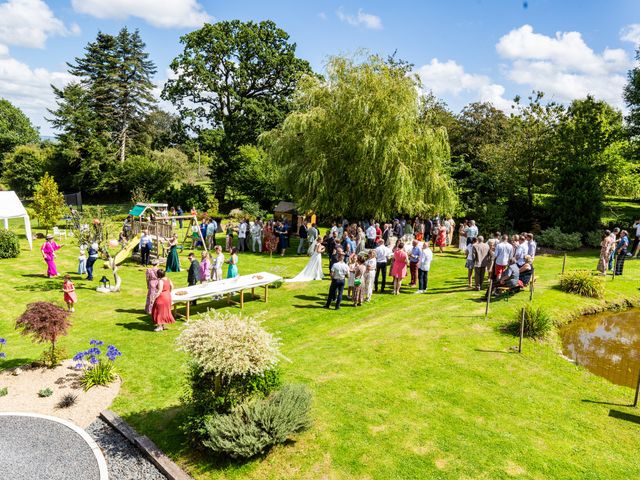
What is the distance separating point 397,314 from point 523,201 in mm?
20063

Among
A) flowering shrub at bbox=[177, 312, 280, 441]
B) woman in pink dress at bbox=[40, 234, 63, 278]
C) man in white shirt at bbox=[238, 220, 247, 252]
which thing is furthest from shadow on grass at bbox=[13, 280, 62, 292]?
flowering shrub at bbox=[177, 312, 280, 441]

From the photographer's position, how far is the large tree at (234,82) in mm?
40219

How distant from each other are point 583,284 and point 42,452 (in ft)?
51.9

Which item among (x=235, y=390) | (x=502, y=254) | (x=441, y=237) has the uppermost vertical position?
(x=441, y=237)

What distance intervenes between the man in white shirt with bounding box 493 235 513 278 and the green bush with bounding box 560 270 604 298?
233 cm

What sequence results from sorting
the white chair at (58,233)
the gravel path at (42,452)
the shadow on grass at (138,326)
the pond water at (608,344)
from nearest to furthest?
1. the gravel path at (42,452)
2. the pond water at (608,344)
3. the shadow on grass at (138,326)
4. the white chair at (58,233)

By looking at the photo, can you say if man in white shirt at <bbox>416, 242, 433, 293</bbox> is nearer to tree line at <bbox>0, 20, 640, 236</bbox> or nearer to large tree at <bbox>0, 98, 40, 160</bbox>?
tree line at <bbox>0, 20, 640, 236</bbox>

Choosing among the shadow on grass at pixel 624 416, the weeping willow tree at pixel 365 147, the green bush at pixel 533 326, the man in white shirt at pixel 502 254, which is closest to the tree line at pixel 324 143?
the weeping willow tree at pixel 365 147

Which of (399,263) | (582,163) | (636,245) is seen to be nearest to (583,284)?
(399,263)

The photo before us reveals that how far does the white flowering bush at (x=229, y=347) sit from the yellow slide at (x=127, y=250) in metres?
14.3

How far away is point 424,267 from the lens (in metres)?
16.1

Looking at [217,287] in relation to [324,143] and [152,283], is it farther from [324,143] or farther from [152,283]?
[324,143]

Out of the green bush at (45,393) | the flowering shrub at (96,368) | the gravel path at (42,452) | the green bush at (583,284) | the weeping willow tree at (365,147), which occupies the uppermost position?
the weeping willow tree at (365,147)

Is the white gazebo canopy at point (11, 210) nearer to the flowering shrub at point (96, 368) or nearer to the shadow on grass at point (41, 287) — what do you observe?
the shadow on grass at point (41, 287)
